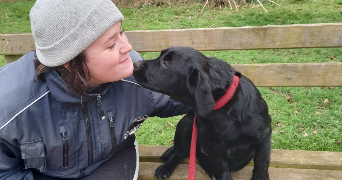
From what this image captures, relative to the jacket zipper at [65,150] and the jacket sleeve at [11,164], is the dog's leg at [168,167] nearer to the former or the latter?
the jacket zipper at [65,150]

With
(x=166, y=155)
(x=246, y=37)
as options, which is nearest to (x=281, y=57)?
(x=246, y=37)

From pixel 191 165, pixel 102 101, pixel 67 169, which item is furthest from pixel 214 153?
pixel 67 169

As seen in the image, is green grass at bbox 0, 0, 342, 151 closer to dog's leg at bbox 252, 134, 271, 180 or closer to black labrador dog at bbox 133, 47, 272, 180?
dog's leg at bbox 252, 134, 271, 180

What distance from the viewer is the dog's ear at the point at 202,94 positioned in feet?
5.44

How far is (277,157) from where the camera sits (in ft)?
7.54

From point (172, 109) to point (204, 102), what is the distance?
545 mm

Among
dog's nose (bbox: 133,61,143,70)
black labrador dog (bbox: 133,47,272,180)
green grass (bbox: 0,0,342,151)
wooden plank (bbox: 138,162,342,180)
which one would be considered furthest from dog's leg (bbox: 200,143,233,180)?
green grass (bbox: 0,0,342,151)

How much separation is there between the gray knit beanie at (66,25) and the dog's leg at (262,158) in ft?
3.93

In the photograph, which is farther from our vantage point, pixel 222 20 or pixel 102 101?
pixel 222 20

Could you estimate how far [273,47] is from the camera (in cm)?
255

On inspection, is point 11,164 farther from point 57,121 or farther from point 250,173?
point 250,173

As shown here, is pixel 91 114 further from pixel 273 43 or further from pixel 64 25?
pixel 273 43

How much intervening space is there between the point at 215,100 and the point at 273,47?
3.38 ft

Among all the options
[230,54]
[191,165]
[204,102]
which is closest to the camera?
[204,102]
